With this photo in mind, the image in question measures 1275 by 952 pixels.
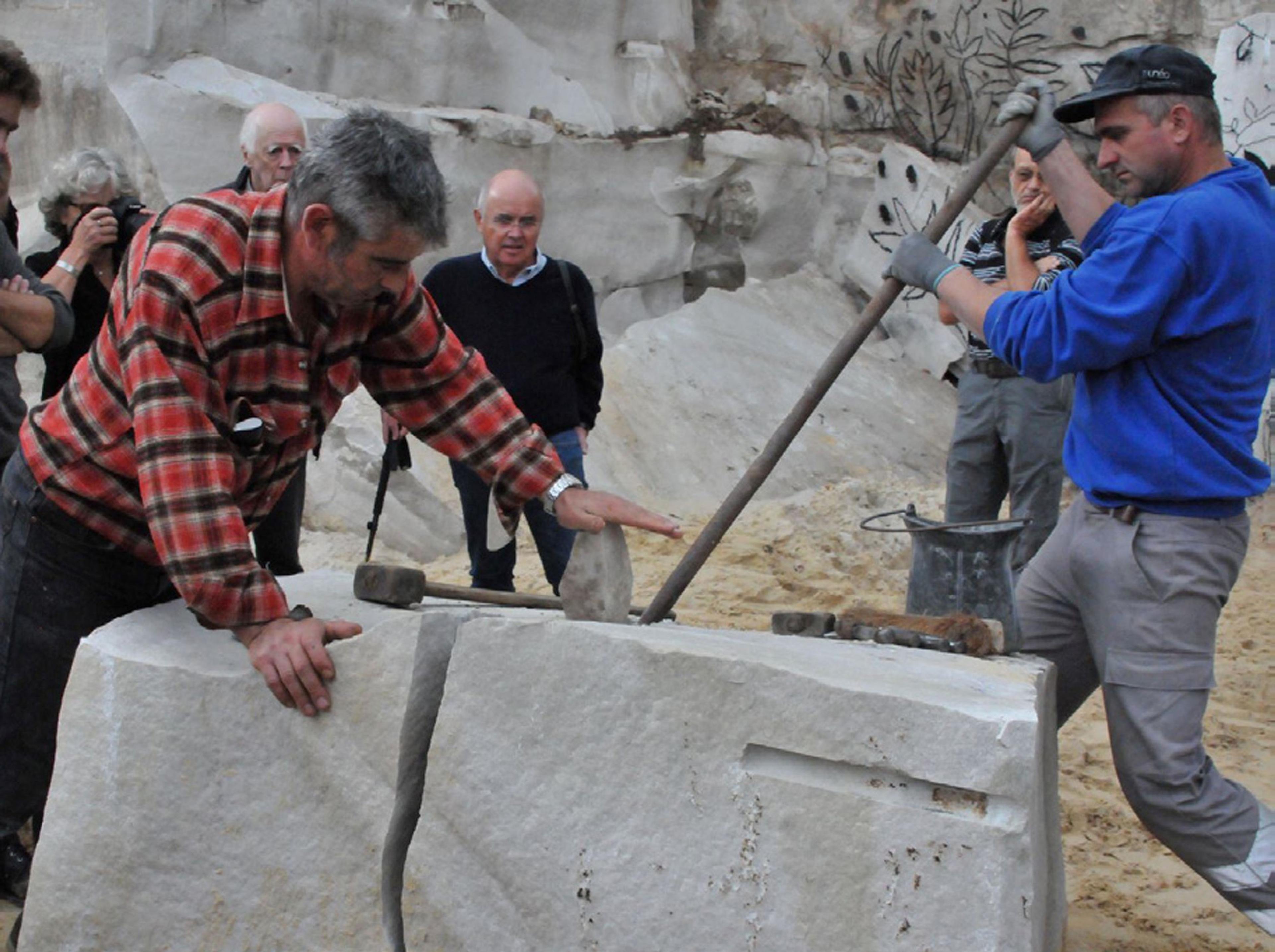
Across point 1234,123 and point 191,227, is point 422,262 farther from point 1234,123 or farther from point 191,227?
point 191,227

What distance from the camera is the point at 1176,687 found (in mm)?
2629

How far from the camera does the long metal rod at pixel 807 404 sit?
2.91 meters

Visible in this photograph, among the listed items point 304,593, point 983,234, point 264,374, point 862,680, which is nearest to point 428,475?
point 983,234

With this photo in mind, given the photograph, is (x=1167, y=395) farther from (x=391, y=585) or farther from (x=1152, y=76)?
(x=391, y=585)

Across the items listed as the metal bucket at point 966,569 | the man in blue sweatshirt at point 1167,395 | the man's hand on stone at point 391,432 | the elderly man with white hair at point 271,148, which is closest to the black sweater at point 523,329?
the man's hand on stone at point 391,432

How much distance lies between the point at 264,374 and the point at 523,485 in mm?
583

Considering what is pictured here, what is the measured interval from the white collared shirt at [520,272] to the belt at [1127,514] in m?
2.58

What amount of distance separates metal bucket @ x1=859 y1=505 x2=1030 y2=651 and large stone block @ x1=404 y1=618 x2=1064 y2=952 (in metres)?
0.70

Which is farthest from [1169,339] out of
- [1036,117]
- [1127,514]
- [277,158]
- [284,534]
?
[277,158]

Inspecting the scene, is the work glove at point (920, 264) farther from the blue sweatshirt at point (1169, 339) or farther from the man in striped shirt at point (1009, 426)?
the man in striped shirt at point (1009, 426)

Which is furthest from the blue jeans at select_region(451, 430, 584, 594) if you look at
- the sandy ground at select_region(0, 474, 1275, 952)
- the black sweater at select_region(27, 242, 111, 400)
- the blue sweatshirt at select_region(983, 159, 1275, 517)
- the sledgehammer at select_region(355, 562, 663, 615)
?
the blue sweatshirt at select_region(983, 159, 1275, 517)

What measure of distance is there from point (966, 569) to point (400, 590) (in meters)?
1.36

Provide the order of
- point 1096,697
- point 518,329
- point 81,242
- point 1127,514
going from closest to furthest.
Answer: point 1127,514
point 81,242
point 518,329
point 1096,697

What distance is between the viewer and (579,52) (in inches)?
360
